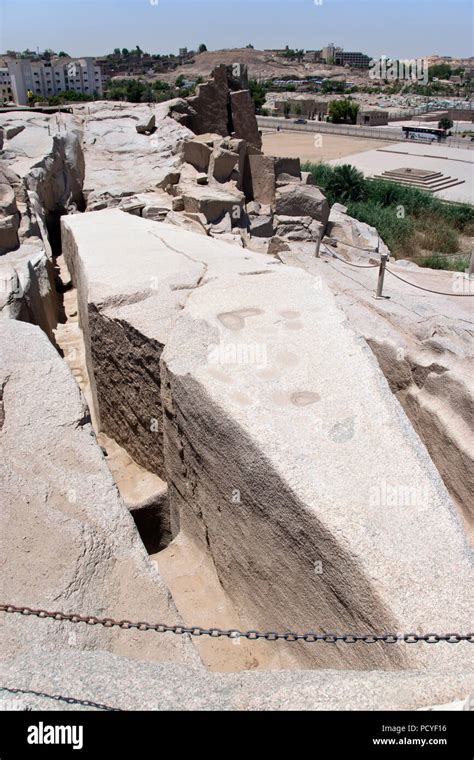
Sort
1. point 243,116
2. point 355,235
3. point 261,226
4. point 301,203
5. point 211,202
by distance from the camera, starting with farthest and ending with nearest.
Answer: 1. point 243,116
2. point 355,235
3. point 301,203
4. point 261,226
5. point 211,202

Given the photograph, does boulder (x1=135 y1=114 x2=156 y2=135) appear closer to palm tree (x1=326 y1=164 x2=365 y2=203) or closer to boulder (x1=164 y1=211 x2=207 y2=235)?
palm tree (x1=326 y1=164 x2=365 y2=203)

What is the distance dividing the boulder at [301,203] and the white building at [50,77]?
44.3 meters

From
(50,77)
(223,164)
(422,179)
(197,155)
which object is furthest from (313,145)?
(50,77)

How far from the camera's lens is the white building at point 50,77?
171ft

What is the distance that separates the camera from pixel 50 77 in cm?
5894

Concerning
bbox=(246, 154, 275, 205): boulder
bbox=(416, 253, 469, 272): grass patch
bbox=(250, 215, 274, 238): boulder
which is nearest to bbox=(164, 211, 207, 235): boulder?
bbox=(250, 215, 274, 238): boulder

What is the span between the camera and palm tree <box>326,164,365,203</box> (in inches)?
700

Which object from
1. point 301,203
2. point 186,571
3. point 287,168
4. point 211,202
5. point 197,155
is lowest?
point 186,571

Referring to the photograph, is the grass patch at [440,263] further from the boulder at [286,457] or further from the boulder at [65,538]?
the boulder at [65,538]

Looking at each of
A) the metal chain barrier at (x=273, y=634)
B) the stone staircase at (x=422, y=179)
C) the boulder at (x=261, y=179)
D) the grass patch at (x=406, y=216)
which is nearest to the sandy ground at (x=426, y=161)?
the stone staircase at (x=422, y=179)

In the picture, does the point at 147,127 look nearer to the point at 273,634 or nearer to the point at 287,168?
the point at 287,168

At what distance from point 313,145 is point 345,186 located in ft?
48.6
